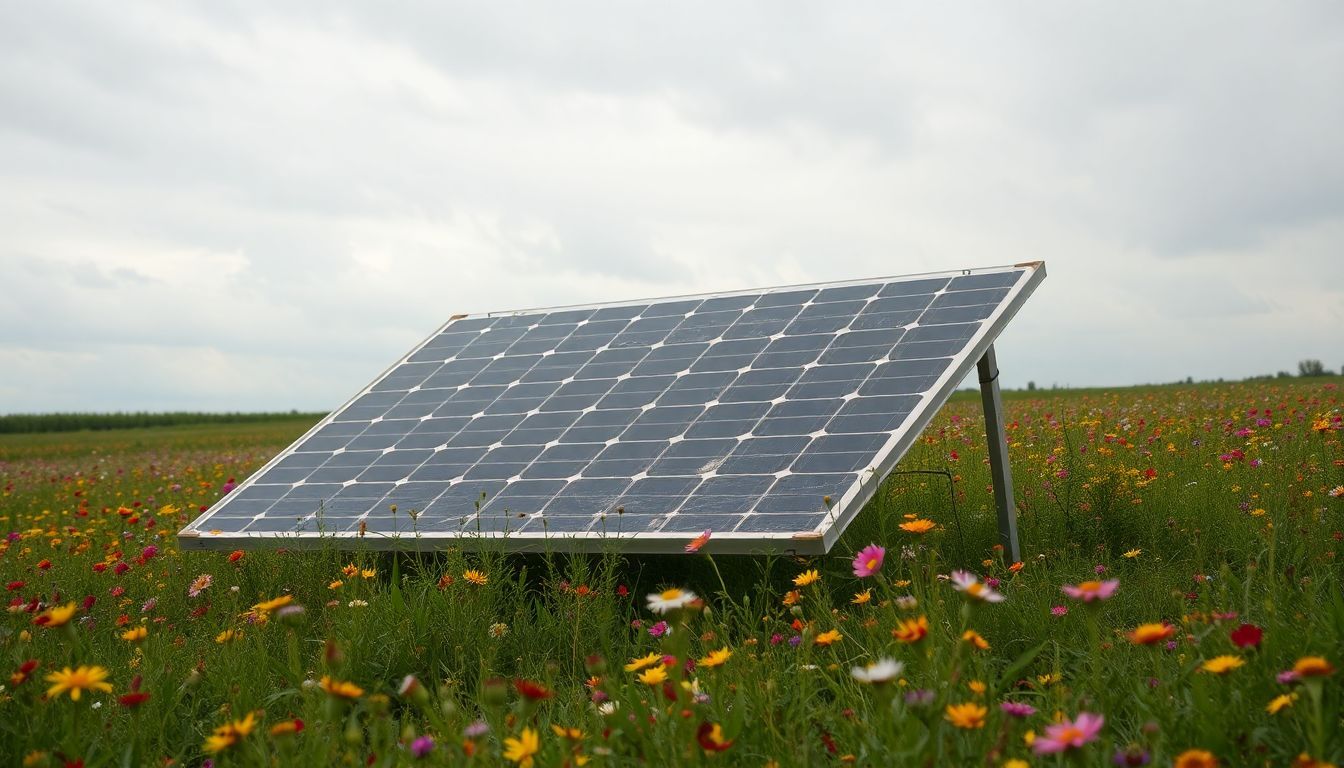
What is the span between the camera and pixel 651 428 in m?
7.01

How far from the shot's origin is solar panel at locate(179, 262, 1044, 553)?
588 centimetres

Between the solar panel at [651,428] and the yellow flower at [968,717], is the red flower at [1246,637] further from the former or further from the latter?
the solar panel at [651,428]

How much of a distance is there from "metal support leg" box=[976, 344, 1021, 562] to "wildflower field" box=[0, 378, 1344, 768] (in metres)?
0.26

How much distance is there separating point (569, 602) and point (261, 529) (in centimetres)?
255

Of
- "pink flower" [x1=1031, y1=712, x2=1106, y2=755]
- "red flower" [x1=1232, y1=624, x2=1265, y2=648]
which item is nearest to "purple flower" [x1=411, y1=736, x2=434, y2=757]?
"pink flower" [x1=1031, y1=712, x2=1106, y2=755]

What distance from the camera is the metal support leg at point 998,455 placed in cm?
714

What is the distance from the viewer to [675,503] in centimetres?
597

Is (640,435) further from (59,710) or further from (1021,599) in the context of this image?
(59,710)

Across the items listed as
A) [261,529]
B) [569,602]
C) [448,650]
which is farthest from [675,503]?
[261,529]

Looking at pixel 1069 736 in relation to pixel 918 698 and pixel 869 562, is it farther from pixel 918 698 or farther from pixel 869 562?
pixel 869 562

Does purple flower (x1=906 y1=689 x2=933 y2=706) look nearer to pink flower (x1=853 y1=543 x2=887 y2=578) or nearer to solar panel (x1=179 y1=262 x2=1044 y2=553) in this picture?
pink flower (x1=853 y1=543 x2=887 y2=578)

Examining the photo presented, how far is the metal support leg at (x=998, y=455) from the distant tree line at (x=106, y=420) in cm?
4085

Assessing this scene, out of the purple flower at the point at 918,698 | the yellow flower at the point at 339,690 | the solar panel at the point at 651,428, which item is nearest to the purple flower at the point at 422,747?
the yellow flower at the point at 339,690

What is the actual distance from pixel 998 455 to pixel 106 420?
156 feet
